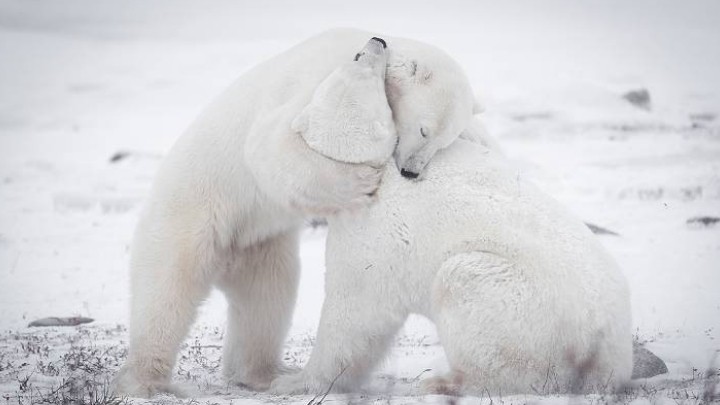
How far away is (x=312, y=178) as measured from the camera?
452 centimetres

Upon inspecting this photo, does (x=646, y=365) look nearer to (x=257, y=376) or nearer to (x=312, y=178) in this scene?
(x=312, y=178)

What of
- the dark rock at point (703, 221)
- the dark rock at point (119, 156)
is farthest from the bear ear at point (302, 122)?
the dark rock at point (119, 156)

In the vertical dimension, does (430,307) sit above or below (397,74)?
below

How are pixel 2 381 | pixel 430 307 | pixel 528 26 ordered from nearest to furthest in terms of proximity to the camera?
1. pixel 430 307
2. pixel 2 381
3. pixel 528 26

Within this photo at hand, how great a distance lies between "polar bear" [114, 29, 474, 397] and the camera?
4.57 metres

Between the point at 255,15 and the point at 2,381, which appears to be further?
the point at 255,15

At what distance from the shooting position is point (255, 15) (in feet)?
218

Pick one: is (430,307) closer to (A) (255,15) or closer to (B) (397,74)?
(B) (397,74)

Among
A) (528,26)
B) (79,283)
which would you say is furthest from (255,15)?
(79,283)

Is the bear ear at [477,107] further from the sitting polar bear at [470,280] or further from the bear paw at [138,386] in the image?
the bear paw at [138,386]

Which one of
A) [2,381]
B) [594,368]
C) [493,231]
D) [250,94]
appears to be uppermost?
[250,94]

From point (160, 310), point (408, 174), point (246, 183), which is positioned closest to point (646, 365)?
point (408, 174)

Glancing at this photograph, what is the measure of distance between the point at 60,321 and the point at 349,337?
4.15 meters

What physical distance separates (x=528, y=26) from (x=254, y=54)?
76.0 feet
